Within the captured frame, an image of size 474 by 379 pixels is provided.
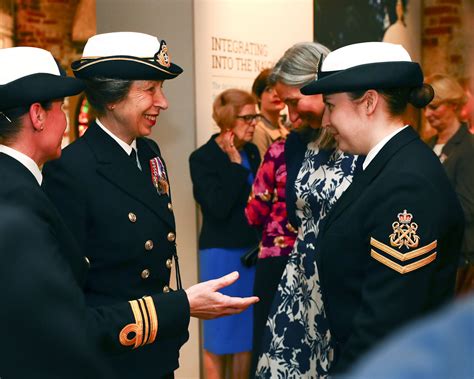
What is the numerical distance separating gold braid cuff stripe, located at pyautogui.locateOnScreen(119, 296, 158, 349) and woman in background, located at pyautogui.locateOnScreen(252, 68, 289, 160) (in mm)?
2790

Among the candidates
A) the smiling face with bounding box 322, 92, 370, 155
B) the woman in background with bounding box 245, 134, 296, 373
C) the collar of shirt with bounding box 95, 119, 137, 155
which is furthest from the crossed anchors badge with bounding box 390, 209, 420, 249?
the woman in background with bounding box 245, 134, 296, 373

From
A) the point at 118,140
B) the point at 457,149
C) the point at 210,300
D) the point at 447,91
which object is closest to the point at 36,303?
the point at 210,300

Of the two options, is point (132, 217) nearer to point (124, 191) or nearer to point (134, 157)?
point (124, 191)

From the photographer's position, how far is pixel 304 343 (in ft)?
9.20

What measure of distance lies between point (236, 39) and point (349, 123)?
2.85 metres

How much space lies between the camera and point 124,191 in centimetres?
225

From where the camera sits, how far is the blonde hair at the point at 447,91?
5.02 m

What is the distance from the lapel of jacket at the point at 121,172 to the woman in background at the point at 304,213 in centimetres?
65

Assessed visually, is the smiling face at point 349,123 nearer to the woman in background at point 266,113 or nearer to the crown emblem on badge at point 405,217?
the crown emblem on badge at point 405,217

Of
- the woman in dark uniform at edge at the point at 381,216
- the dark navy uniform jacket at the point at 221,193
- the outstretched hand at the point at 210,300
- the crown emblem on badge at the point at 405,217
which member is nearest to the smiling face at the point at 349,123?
the woman in dark uniform at edge at the point at 381,216

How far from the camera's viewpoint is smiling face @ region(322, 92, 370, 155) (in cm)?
203

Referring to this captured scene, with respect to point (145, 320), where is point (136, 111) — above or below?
above

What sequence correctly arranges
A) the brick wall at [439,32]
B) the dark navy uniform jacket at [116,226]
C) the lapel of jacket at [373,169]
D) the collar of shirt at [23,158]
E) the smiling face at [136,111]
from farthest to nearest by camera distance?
the brick wall at [439,32]
the smiling face at [136,111]
the dark navy uniform jacket at [116,226]
the lapel of jacket at [373,169]
the collar of shirt at [23,158]

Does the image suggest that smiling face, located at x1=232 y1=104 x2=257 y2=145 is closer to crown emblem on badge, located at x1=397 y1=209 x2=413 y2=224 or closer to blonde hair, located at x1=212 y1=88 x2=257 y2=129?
blonde hair, located at x1=212 y1=88 x2=257 y2=129
